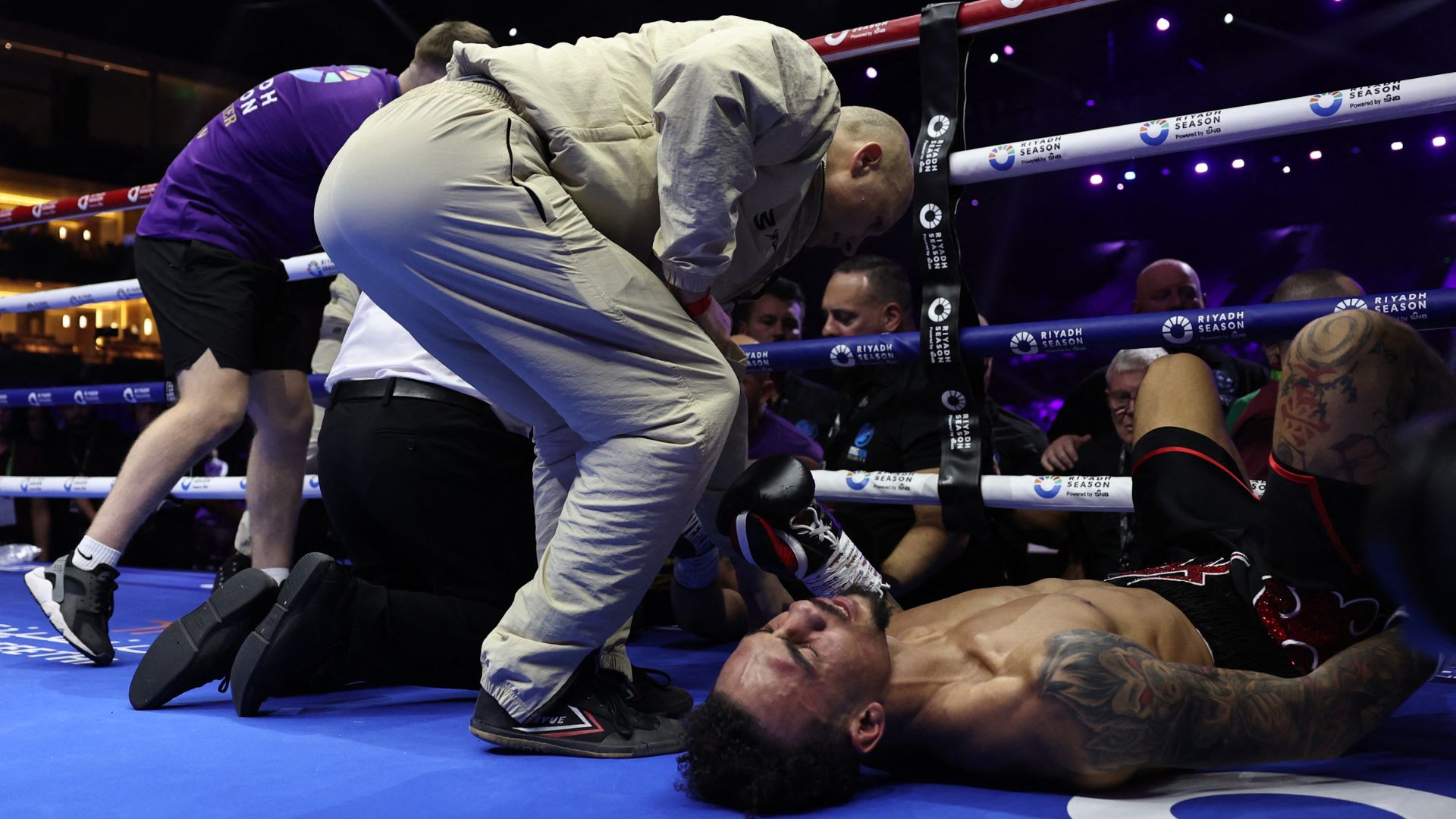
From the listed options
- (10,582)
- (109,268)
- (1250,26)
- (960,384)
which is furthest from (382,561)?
(109,268)

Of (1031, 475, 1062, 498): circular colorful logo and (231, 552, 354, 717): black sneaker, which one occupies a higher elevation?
(1031, 475, 1062, 498): circular colorful logo

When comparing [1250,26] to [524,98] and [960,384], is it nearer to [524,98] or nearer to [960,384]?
[960,384]

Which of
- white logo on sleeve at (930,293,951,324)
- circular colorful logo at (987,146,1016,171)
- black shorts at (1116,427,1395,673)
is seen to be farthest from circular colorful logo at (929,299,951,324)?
black shorts at (1116,427,1395,673)

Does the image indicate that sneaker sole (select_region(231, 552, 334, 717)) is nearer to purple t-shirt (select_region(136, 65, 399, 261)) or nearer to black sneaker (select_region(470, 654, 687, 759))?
black sneaker (select_region(470, 654, 687, 759))

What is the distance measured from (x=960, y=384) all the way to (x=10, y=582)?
2.63 meters

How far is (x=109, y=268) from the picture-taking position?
8.45m

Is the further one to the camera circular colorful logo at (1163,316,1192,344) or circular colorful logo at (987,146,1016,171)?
circular colorful logo at (987,146,1016,171)

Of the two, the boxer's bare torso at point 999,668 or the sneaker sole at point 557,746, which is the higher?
the boxer's bare torso at point 999,668

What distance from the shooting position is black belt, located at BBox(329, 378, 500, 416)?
1678 millimetres

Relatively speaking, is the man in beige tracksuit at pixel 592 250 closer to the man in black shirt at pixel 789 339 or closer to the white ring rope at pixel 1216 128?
the white ring rope at pixel 1216 128

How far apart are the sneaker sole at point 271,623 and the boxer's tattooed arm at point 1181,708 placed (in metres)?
0.91

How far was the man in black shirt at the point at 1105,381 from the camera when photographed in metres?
2.72

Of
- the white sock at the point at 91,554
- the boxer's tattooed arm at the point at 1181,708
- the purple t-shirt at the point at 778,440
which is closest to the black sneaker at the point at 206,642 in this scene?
the white sock at the point at 91,554

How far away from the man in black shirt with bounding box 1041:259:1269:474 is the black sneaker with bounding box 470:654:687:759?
1617 millimetres
